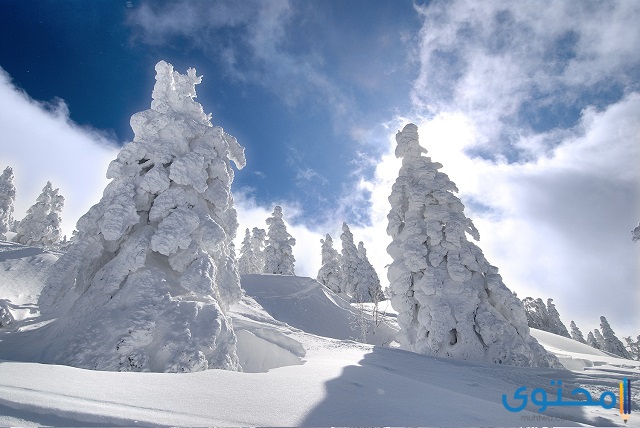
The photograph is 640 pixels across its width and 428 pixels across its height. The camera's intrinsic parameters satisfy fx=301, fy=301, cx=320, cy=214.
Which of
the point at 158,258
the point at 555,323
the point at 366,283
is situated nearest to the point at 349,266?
the point at 366,283

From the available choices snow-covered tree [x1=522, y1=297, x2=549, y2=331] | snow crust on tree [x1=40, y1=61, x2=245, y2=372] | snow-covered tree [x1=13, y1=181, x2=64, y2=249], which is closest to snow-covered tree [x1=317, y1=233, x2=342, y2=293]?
snow-covered tree [x1=522, y1=297, x2=549, y2=331]

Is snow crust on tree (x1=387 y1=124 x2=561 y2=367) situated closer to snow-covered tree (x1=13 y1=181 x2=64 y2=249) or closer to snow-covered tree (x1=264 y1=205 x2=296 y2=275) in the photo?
snow-covered tree (x1=264 y1=205 x2=296 y2=275)

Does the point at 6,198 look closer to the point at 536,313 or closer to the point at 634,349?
the point at 536,313

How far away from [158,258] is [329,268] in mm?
38667

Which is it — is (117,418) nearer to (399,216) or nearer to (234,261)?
(234,261)

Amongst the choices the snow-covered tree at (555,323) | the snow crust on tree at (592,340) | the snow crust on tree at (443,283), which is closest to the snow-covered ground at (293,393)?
the snow crust on tree at (443,283)

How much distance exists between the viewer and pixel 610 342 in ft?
145

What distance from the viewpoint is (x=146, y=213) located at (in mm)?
10727

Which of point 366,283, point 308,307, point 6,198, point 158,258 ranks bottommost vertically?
point 308,307

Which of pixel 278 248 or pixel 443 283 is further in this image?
pixel 278 248

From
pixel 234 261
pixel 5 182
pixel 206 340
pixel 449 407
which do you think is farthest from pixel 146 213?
pixel 5 182

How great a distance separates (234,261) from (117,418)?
820cm

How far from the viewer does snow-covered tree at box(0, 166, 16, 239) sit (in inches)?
1430

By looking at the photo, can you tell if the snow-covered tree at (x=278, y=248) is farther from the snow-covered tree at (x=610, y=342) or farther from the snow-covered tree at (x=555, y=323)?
the snow-covered tree at (x=610, y=342)
